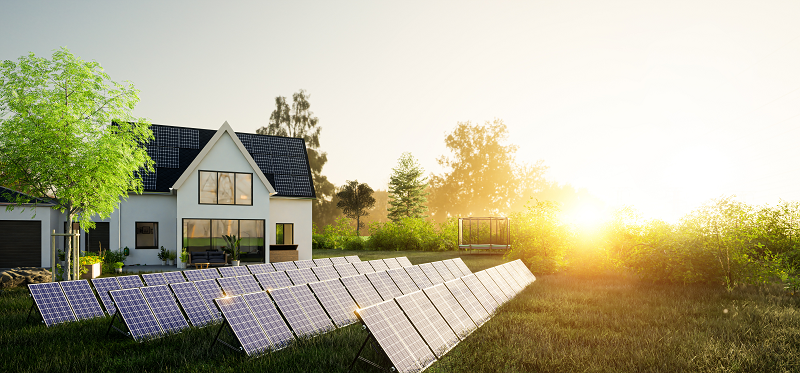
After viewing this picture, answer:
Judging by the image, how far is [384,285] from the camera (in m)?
9.01

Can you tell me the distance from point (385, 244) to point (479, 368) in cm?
2856

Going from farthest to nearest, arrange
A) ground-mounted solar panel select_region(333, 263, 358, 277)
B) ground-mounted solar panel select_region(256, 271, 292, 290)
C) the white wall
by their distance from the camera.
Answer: the white wall
ground-mounted solar panel select_region(333, 263, 358, 277)
ground-mounted solar panel select_region(256, 271, 292, 290)

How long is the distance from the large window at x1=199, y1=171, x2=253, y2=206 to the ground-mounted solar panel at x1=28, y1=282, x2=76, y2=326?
12.0 m

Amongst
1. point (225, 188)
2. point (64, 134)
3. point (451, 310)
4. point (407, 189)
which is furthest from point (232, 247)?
point (407, 189)

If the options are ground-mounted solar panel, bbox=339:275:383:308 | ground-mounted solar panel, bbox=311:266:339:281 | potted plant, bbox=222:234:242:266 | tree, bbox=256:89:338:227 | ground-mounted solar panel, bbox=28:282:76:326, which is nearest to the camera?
ground-mounted solar panel, bbox=28:282:76:326

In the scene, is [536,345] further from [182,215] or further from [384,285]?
[182,215]

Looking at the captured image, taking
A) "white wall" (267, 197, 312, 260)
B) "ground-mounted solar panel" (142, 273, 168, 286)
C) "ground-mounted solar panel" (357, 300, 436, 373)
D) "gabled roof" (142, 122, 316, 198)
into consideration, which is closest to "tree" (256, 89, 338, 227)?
"gabled roof" (142, 122, 316, 198)

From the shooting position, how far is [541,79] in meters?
32.3

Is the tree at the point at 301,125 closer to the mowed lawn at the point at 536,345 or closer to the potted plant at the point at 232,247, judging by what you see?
the potted plant at the point at 232,247

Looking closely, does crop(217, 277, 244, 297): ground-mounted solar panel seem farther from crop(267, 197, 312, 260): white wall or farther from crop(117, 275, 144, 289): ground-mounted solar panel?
crop(267, 197, 312, 260): white wall

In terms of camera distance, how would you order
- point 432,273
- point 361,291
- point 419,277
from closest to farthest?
1. point 361,291
2. point 419,277
3. point 432,273

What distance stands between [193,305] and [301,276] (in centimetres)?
260

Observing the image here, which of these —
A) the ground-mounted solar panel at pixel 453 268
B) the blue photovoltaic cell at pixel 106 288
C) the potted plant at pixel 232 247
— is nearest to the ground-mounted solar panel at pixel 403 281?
the ground-mounted solar panel at pixel 453 268

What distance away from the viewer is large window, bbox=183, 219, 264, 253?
19859 mm
